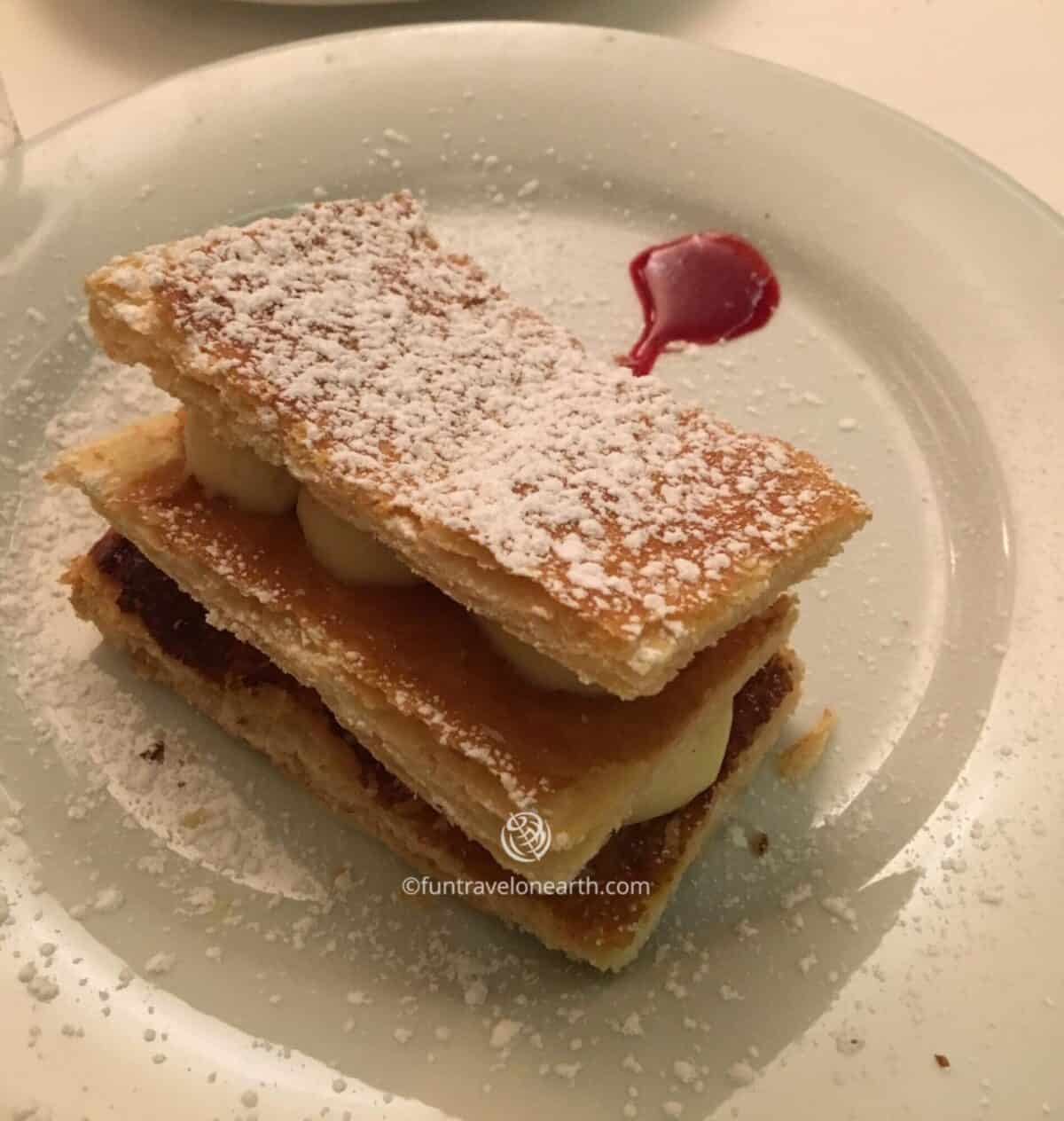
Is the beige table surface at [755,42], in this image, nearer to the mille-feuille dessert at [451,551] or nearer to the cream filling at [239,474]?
the mille-feuille dessert at [451,551]

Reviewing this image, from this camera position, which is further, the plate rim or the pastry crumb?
the plate rim

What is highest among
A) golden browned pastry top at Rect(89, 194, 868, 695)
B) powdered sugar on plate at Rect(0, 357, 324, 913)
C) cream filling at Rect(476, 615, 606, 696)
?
golden browned pastry top at Rect(89, 194, 868, 695)

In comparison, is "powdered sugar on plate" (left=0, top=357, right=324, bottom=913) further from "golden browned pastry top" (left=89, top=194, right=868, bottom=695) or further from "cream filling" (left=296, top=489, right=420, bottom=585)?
"golden browned pastry top" (left=89, top=194, right=868, bottom=695)

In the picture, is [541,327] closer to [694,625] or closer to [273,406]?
[273,406]

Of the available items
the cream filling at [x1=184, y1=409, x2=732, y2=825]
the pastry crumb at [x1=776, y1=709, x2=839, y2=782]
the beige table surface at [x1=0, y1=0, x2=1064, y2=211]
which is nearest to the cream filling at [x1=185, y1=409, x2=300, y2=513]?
the cream filling at [x1=184, y1=409, x2=732, y2=825]

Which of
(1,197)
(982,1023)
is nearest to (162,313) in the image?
(1,197)

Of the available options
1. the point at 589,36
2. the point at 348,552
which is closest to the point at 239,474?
the point at 348,552
